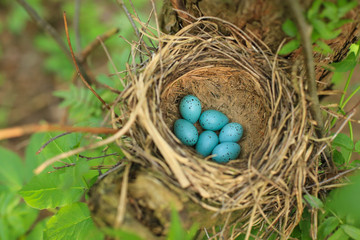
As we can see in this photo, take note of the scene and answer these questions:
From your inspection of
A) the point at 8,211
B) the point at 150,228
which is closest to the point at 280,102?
the point at 150,228

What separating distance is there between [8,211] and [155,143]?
1.09m

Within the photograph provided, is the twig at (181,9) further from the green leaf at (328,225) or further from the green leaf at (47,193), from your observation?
the green leaf at (328,225)

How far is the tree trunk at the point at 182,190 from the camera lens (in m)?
1.02

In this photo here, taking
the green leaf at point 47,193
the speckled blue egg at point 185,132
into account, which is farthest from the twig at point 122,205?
the speckled blue egg at point 185,132

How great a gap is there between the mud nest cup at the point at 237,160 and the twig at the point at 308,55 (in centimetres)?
3

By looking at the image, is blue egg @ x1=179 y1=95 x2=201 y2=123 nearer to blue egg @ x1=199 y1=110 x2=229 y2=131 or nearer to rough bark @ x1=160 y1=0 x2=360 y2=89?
blue egg @ x1=199 y1=110 x2=229 y2=131

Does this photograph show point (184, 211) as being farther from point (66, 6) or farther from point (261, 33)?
point (66, 6)

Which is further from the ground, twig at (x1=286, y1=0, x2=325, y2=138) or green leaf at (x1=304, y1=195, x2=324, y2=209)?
twig at (x1=286, y1=0, x2=325, y2=138)

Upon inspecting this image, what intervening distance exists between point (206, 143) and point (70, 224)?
85cm

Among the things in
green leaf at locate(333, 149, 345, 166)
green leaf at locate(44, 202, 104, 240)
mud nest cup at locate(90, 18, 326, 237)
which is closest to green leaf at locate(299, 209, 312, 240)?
mud nest cup at locate(90, 18, 326, 237)

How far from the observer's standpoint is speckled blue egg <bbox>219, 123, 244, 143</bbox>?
177 centimetres

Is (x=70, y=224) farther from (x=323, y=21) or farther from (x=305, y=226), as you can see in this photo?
(x=323, y=21)

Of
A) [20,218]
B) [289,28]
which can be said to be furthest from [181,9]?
[20,218]

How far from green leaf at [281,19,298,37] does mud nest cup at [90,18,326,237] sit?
210 mm
